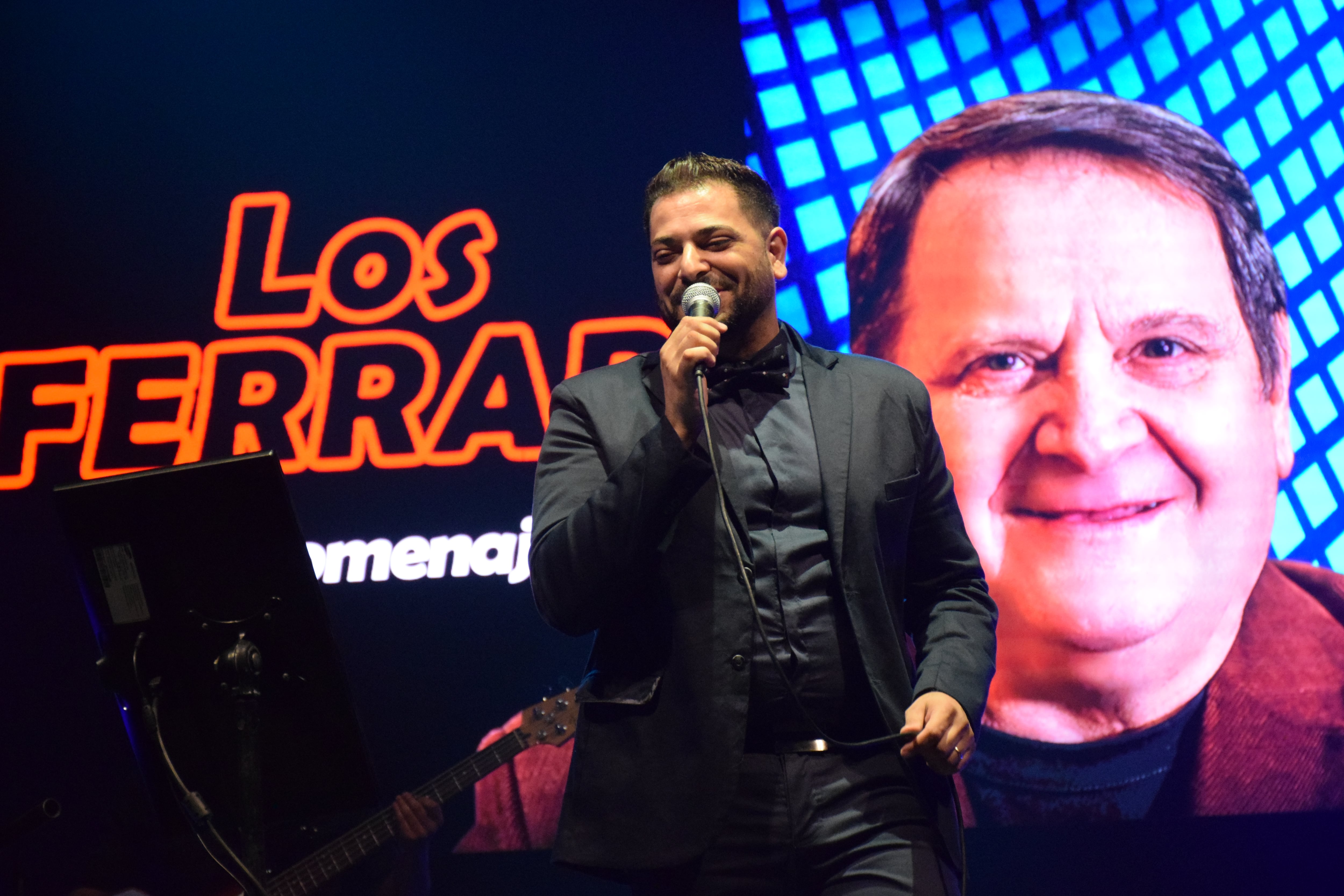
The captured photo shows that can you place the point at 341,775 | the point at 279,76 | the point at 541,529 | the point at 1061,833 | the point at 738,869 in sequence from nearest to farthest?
the point at 738,869, the point at 541,529, the point at 341,775, the point at 1061,833, the point at 279,76

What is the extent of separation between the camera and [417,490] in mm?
3787

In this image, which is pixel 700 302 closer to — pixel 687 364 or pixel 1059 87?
pixel 687 364

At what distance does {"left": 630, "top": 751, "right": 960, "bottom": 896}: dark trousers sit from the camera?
145 centimetres

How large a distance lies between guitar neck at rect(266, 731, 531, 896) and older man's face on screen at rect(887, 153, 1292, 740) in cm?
166

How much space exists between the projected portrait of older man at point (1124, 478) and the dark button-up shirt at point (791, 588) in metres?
1.98

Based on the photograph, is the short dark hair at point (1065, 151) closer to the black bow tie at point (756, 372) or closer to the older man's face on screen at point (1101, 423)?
the older man's face on screen at point (1101, 423)

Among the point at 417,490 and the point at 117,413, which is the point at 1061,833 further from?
the point at 117,413

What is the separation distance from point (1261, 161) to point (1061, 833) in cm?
243

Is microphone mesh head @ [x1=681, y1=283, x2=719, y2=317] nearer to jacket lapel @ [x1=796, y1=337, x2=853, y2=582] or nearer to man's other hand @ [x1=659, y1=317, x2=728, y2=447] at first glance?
man's other hand @ [x1=659, y1=317, x2=728, y2=447]

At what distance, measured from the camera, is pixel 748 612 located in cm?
152

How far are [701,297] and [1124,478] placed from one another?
7.74 feet

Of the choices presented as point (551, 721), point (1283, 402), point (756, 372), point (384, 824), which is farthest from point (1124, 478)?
point (384, 824)

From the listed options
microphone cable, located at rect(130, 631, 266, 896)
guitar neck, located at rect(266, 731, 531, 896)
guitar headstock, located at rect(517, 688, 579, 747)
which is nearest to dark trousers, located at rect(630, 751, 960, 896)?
microphone cable, located at rect(130, 631, 266, 896)

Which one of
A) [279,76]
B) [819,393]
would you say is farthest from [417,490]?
[819,393]
